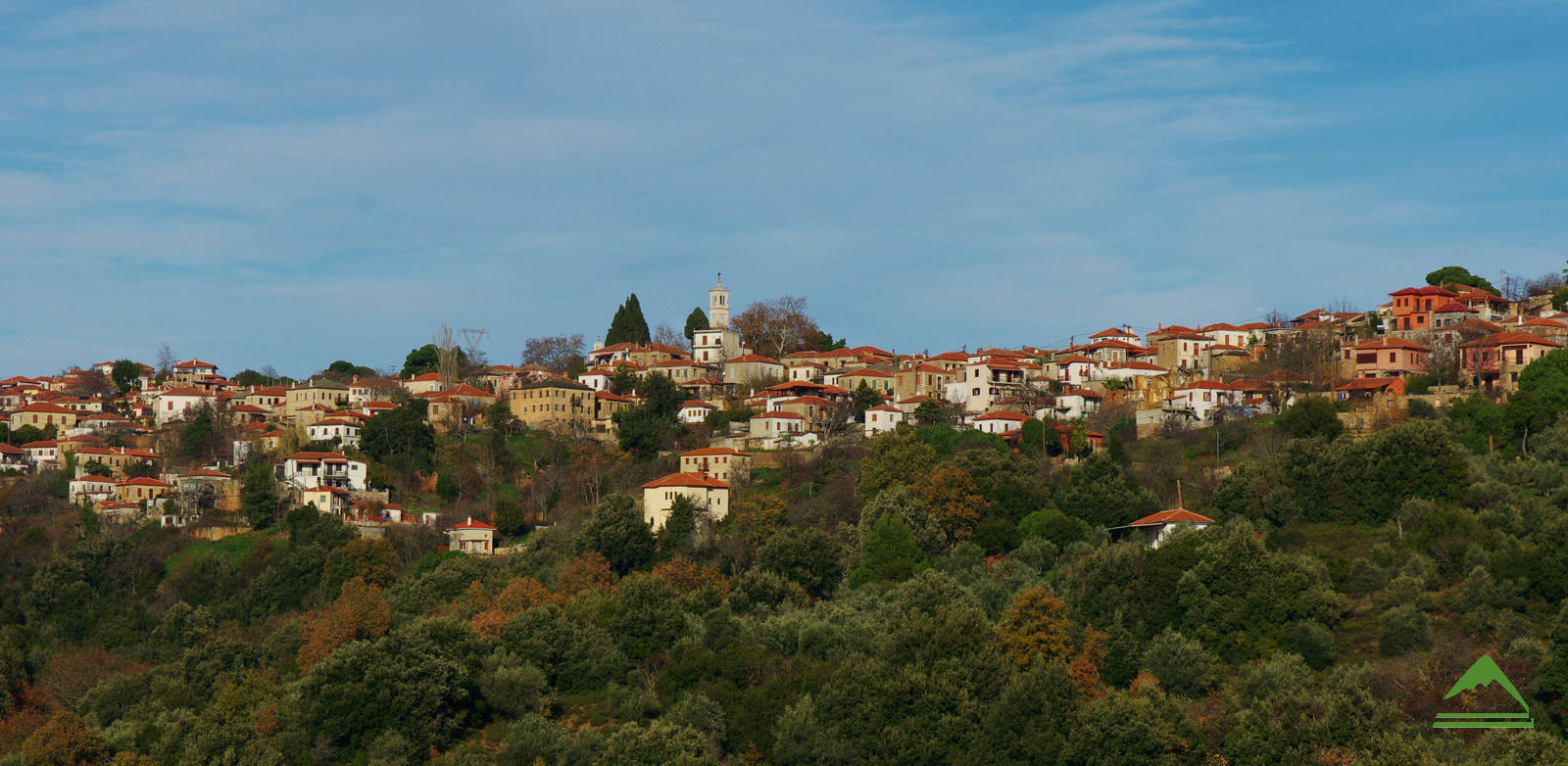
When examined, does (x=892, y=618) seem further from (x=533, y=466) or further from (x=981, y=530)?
(x=533, y=466)

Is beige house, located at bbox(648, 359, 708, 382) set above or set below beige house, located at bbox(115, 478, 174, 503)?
above

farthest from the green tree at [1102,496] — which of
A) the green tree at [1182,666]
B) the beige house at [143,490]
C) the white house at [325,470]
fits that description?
the beige house at [143,490]

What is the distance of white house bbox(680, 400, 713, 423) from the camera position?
2987 inches

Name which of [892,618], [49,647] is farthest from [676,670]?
[49,647]

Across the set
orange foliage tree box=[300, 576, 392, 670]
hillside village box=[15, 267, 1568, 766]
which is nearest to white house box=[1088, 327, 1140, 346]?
hillside village box=[15, 267, 1568, 766]

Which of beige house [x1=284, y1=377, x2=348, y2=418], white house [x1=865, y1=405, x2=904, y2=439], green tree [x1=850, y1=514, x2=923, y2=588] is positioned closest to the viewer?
green tree [x1=850, y1=514, x2=923, y2=588]

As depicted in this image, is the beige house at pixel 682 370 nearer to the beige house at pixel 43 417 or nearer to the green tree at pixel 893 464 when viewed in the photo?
the green tree at pixel 893 464

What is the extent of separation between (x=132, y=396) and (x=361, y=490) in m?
29.1

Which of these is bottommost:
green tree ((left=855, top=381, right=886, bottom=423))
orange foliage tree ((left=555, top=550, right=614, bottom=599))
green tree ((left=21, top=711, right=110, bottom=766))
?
green tree ((left=21, top=711, right=110, bottom=766))

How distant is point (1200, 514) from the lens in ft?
172

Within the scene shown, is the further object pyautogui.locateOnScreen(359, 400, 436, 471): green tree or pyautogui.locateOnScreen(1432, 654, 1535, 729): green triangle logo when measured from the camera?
pyautogui.locateOnScreen(359, 400, 436, 471): green tree

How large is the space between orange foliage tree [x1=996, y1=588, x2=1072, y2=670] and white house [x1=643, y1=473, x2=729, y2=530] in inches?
689

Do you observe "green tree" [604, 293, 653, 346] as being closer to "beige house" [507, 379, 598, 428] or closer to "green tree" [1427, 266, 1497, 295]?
"beige house" [507, 379, 598, 428]

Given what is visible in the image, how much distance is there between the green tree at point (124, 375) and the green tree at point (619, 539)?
52.4 meters
